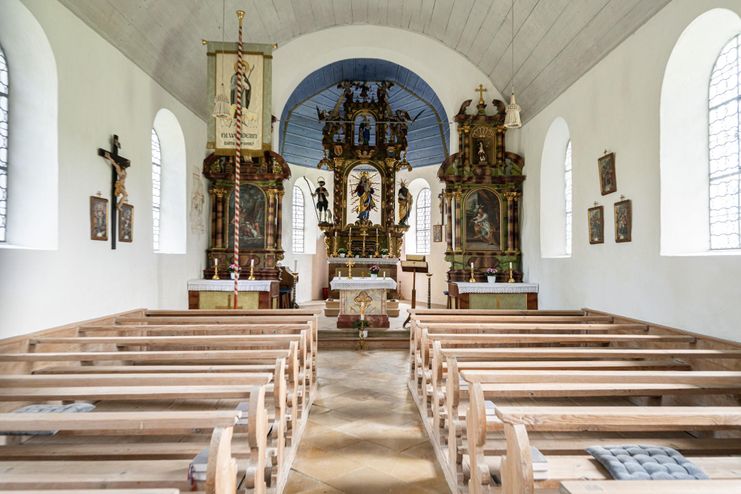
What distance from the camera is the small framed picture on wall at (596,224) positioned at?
7.61 metres

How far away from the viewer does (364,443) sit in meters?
4.66

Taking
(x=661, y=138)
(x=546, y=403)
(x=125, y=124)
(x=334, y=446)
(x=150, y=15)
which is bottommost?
(x=334, y=446)

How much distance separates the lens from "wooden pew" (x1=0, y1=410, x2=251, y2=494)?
210cm

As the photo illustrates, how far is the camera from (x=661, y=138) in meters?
6.05

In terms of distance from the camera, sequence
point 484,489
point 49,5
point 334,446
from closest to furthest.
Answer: point 484,489
point 334,446
point 49,5

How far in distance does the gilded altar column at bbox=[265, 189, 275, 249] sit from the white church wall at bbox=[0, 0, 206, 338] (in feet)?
9.95

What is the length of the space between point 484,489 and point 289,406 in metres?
2.34

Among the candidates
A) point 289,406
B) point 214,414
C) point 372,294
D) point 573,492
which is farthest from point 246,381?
point 372,294

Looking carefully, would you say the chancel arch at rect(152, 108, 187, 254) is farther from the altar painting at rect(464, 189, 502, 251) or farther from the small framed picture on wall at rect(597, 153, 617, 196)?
the small framed picture on wall at rect(597, 153, 617, 196)

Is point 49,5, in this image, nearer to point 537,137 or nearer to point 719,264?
point 719,264

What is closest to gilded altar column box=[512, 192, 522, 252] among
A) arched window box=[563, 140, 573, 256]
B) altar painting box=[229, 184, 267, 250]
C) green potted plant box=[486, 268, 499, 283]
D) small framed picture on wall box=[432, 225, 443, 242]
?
green potted plant box=[486, 268, 499, 283]

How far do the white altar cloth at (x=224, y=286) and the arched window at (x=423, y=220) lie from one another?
8.74 meters

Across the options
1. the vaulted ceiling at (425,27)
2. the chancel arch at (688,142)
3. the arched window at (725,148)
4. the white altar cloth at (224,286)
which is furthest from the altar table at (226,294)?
Result: the arched window at (725,148)

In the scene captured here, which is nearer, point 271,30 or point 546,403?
point 546,403
